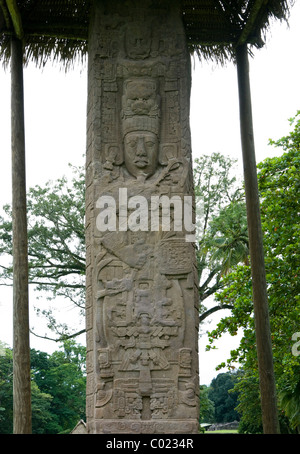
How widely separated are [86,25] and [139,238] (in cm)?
295

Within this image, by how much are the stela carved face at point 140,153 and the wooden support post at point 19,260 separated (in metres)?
1.25

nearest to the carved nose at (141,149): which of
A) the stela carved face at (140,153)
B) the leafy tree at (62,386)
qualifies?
the stela carved face at (140,153)

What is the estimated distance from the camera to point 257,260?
7848mm

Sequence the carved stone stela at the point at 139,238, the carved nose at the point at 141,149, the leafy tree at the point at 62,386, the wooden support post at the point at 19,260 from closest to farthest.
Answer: the carved stone stela at the point at 139,238 < the wooden support post at the point at 19,260 < the carved nose at the point at 141,149 < the leafy tree at the point at 62,386

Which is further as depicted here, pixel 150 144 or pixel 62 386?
pixel 62 386

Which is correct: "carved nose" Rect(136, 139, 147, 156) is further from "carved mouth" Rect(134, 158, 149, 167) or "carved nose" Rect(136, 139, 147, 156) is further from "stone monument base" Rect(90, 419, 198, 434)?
"stone monument base" Rect(90, 419, 198, 434)

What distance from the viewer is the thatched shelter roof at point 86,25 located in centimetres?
807

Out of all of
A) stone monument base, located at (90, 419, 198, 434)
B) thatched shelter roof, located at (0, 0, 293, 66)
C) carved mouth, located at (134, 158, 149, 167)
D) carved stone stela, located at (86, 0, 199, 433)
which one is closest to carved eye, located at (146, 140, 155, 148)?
carved stone stela, located at (86, 0, 199, 433)

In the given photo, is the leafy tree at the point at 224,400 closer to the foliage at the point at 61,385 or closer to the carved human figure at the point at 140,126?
the foliage at the point at 61,385

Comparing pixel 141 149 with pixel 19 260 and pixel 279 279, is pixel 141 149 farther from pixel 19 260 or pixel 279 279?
pixel 279 279

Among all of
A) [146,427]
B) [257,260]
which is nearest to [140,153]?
[257,260]

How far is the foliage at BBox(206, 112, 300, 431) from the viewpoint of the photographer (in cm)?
1091

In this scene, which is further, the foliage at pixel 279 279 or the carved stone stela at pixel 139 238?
the foliage at pixel 279 279
